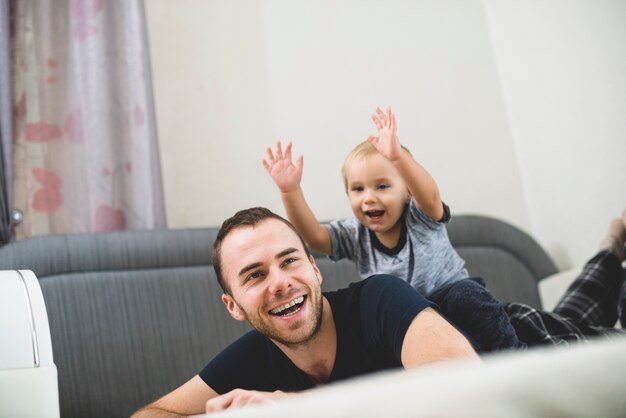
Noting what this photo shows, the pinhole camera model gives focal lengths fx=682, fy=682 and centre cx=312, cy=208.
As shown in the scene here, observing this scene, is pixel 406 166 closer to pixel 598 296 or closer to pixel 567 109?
pixel 598 296

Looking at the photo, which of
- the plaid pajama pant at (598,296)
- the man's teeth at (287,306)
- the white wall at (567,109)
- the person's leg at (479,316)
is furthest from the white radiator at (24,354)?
the white wall at (567,109)

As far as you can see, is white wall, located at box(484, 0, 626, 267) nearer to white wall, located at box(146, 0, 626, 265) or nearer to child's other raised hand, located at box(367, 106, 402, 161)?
white wall, located at box(146, 0, 626, 265)

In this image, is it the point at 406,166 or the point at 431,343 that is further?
the point at 406,166

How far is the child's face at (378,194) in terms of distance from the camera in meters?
1.33

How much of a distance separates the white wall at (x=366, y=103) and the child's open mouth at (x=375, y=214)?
69 cm

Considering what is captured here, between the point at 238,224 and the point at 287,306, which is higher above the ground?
the point at 238,224

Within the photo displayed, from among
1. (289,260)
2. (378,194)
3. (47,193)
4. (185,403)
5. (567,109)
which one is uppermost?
(567,109)

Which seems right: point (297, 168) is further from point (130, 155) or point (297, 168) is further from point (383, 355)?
point (130, 155)

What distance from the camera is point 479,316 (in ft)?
4.07

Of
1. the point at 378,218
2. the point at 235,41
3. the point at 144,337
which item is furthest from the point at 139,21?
the point at 378,218

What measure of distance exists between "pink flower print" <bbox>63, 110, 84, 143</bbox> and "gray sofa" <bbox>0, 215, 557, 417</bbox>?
311 millimetres

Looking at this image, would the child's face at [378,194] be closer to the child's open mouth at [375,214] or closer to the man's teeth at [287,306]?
the child's open mouth at [375,214]

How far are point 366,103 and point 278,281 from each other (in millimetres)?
1199

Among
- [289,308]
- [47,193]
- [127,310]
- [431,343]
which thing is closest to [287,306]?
[289,308]
